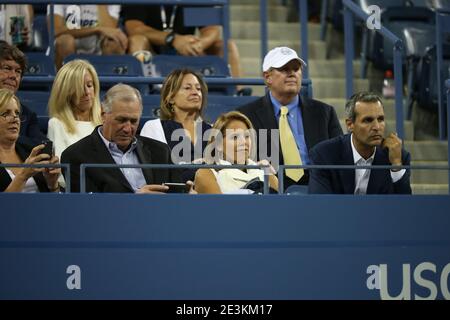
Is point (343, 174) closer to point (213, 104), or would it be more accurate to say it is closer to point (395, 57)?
point (395, 57)

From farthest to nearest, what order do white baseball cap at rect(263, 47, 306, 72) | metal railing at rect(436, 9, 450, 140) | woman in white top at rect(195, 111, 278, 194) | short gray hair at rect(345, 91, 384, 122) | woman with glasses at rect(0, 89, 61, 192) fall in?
metal railing at rect(436, 9, 450, 140) < white baseball cap at rect(263, 47, 306, 72) < short gray hair at rect(345, 91, 384, 122) < woman in white top at rect(195, 111, 278, 194) < woman with glasses at rect(0, 89, 61, 192)

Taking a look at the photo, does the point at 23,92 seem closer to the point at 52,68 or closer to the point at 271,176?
the point at 52,68

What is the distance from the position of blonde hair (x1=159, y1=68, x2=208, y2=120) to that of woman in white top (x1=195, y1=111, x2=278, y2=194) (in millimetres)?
796

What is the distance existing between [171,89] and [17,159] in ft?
4.27

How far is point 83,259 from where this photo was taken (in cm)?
681

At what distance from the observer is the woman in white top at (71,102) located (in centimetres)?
807

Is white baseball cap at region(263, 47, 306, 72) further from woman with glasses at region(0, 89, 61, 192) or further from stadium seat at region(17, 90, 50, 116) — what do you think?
woman with glasses at region(0, 89, 61, 192)

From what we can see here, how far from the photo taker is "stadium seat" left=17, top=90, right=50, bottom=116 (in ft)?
29.7

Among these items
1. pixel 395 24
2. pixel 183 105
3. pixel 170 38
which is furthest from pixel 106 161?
pixel 395 24

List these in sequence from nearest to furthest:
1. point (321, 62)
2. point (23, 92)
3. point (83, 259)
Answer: point (83, 259), point (23, 92), point (321, 62)

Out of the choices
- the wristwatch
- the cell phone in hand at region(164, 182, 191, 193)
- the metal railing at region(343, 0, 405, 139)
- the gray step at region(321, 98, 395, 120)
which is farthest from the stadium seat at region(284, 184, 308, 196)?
the gray step at region(321, 98, 395, 120)

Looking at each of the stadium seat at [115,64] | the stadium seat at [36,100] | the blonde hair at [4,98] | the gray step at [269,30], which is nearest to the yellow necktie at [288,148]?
the stadium seat at [115,64]

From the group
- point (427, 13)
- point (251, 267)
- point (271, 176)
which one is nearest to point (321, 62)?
point (427, 13)
